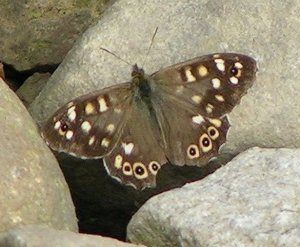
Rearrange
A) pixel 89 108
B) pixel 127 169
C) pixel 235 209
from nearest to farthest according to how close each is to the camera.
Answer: pixel 235 209, pixel 127 169, pixel 89 108

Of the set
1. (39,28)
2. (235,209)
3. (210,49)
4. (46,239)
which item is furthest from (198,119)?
(39,28)

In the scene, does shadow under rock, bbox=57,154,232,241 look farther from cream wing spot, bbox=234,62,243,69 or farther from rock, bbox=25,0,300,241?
cream wing spot, bbox=234,62,243,69

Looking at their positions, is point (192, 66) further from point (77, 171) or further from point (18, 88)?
point (18, 88)

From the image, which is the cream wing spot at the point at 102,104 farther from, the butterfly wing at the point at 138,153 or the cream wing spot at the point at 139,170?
the cream wing spot at the point at 139,170

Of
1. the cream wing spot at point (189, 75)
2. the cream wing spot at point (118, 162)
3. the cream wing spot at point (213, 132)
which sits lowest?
the cream wing spot at point (118, 162)

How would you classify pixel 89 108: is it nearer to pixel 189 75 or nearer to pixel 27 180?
pixel 189 75

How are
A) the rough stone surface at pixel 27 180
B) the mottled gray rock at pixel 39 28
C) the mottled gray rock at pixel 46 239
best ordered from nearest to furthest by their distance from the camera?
1. the mottled gray rock at pixel 46 239
2. the rough stone surface at pixel 27 180
3. the mottled gray rock at pixel 39 28

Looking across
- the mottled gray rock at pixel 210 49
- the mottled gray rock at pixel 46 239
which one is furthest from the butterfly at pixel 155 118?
the mottled gray rock at pixel 46 239
